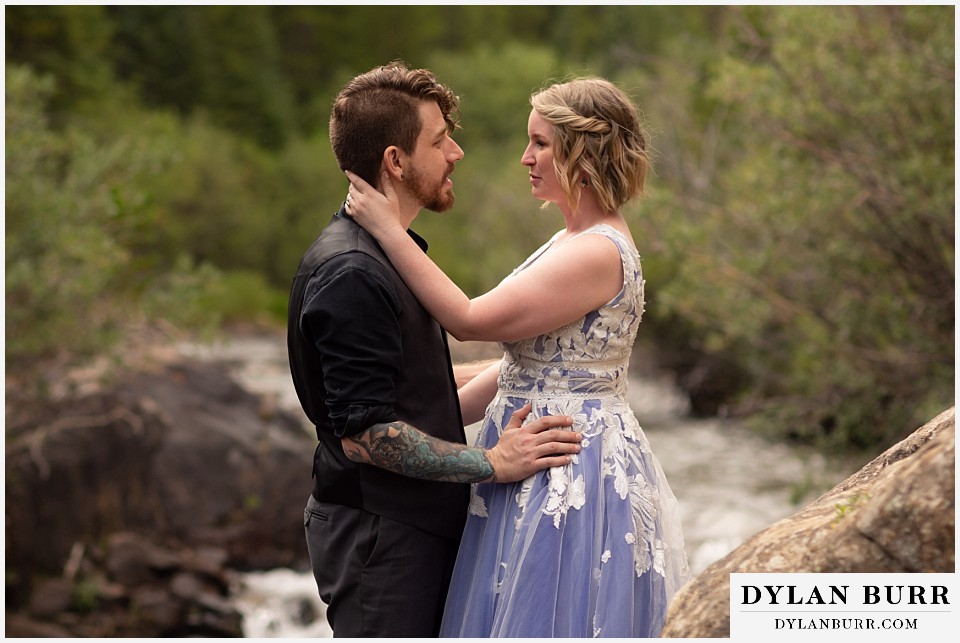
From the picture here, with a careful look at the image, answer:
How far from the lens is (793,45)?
9531 mm

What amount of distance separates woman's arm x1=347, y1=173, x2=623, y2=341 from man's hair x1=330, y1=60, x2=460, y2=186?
8cm

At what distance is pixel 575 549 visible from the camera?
9.76 feet

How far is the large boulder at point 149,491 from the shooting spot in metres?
9.82

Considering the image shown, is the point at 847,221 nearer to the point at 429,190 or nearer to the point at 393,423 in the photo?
the point at 429,190

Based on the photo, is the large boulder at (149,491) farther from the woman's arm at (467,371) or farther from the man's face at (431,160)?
the man's face at (431,160)

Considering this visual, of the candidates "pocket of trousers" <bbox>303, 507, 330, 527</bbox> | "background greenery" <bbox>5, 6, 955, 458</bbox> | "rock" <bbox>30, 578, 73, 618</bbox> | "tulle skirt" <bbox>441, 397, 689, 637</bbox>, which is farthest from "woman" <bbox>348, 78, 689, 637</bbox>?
"rock" <bbox>30, 578, 73, 618</bbox>

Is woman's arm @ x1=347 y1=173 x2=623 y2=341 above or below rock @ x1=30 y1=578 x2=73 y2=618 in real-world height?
above

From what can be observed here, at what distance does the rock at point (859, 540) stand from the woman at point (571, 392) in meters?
0.47

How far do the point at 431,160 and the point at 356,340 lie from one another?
59 centimetres

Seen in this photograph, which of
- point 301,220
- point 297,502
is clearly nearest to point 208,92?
point 301,220

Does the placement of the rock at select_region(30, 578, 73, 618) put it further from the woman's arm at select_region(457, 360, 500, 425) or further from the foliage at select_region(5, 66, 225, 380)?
the woman's arm at select_region(457, 360, 500, 425)

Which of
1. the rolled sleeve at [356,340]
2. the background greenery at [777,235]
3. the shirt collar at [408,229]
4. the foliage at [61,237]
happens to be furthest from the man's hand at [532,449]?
the foliage at [61,237]

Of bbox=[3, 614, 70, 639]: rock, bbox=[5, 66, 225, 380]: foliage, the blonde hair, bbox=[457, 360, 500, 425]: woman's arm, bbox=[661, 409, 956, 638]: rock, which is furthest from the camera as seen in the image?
bbox=[5, 66, 225, 380]: foliage

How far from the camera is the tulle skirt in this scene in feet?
9.67
